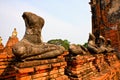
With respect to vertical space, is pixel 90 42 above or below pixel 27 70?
above

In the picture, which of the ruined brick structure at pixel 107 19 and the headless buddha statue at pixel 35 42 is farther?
the ruined brick structure at pixel 107 19

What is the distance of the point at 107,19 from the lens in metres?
12.4

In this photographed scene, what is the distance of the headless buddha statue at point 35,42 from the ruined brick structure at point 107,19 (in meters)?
9.12

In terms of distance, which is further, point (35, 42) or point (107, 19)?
point (107, 19)

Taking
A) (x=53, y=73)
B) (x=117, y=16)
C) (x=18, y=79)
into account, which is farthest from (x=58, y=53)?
(x=117, y=16)

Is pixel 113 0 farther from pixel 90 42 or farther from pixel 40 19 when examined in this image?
pixel 40 19

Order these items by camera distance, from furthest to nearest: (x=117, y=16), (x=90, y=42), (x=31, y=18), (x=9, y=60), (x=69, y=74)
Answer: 1. (x=117, y=16)
2. (x=90, y=42)
3. (x=9, y=60)
4. (x=69, y=74)
5. (x=31, y=18)

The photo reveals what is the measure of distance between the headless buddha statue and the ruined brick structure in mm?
9119

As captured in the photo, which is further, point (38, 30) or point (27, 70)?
point (38, 30)

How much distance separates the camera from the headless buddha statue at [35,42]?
279 cm

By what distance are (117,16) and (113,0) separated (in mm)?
1164

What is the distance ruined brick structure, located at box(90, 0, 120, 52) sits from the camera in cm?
1174

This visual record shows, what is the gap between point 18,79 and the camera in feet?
8.05

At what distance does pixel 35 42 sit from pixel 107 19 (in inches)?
392
